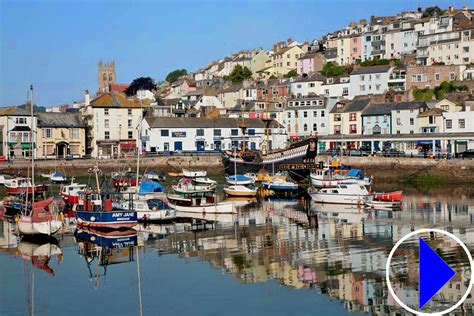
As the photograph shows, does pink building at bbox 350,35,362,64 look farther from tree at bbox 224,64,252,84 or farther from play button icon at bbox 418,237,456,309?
play button icon at bbox 418,237,456,309

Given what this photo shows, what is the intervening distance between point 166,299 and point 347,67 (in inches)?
3363

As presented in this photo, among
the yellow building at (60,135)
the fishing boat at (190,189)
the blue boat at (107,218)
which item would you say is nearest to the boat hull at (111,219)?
the blue boat at (107,218)

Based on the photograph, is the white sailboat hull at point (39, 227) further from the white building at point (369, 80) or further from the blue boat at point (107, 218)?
the white building at point (369, 80)

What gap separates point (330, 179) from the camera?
51781mm

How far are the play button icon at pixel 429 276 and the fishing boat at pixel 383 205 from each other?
35.1 ft

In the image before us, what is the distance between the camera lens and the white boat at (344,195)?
146ft

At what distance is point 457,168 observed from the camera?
5791cm

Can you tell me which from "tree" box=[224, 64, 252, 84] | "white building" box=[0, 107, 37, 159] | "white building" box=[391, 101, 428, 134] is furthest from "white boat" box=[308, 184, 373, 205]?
"tree" box=[224, 64, 252, 84]

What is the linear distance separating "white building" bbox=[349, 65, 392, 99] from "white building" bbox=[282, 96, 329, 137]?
831cm

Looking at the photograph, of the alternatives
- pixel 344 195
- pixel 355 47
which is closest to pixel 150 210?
pixel 344 195

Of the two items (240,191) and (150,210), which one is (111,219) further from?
(240,191)

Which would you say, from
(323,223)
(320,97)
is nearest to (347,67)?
→ (320,97)

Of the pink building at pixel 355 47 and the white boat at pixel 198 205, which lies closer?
the white boat at pixel 198 205

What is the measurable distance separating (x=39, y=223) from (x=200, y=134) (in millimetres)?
49308
